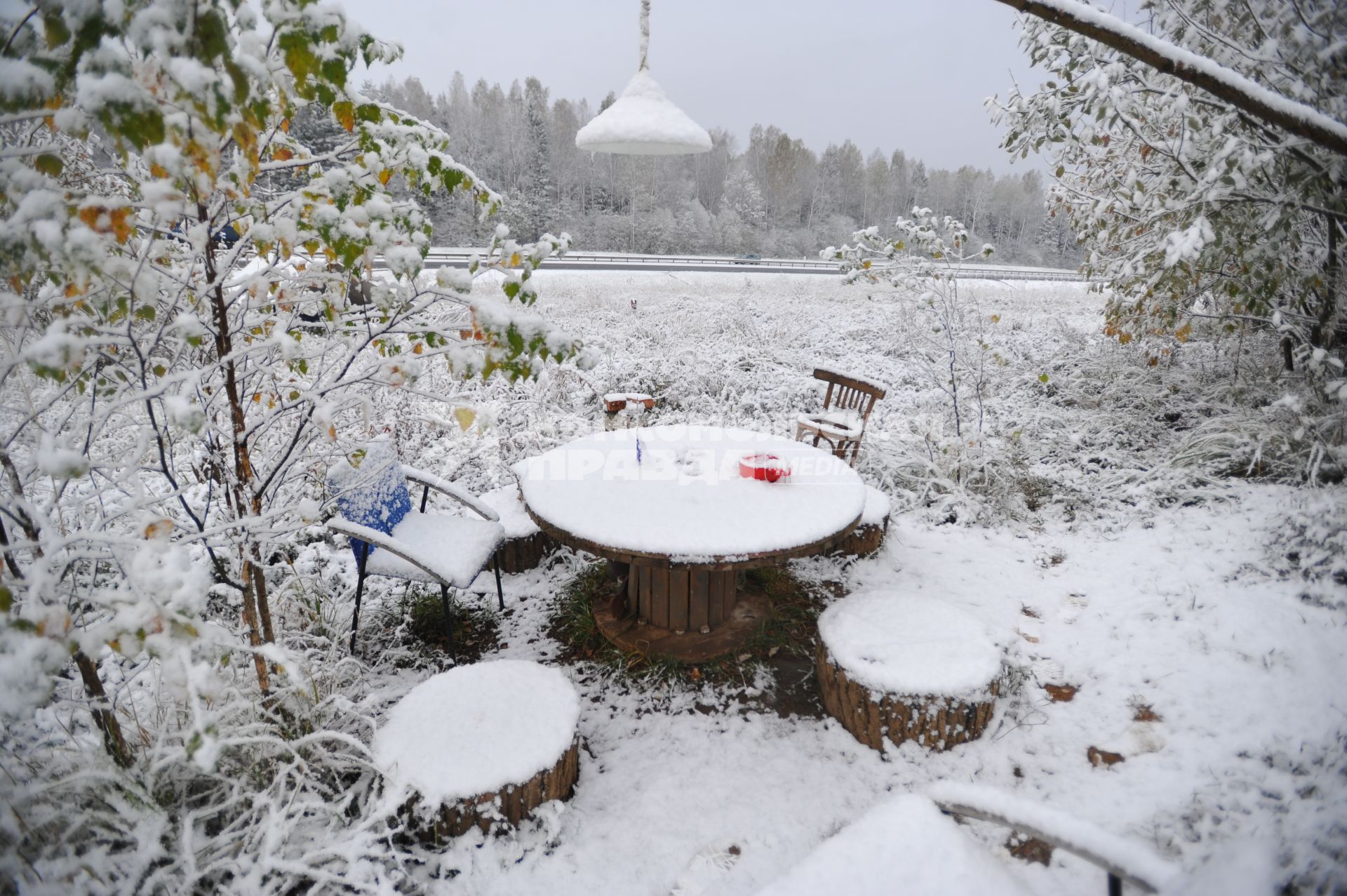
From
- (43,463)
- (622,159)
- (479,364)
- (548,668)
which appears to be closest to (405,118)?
(479,364)

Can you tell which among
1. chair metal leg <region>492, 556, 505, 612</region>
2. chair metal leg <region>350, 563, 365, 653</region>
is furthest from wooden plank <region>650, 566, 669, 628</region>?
chair metal leg <region>350, 563, 365, 653</region>

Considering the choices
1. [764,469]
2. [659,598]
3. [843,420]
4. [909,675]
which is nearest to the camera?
[909,675]

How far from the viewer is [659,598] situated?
3.33 metres

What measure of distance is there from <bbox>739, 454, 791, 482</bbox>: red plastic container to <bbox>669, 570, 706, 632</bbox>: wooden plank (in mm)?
633

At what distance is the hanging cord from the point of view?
3.25m

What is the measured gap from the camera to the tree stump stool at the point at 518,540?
4016 mm

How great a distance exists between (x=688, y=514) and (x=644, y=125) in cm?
206

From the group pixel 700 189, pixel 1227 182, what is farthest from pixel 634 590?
pixel 700 189

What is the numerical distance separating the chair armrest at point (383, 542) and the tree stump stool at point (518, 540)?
1.05 metres

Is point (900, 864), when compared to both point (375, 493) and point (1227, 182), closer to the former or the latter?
point (375, 493)

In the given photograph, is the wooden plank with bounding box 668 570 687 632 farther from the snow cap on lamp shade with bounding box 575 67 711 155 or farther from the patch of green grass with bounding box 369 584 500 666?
the snow cap on lamp shade with bounding box 575 67 711 155

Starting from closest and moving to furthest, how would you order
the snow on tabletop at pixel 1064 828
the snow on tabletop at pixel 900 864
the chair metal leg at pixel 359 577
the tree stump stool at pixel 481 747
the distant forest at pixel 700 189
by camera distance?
the snow on tabletop at pixel 1064 828
the snow on tabletop at pixel 900 864
the tree stump stool at pixel 481 747
the chair metal leg at pixel 359 577
the distant forest at pixel 700 189

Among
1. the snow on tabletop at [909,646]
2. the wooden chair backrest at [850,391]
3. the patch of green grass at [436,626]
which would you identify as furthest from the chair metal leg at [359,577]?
the wooden chair backrest at [850,391]

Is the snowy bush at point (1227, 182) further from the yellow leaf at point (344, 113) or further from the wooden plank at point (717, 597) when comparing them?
the yellow leaf at point (344, 113)
